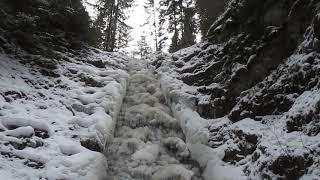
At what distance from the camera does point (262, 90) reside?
900 cm

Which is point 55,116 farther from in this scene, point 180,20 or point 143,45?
point 143,45

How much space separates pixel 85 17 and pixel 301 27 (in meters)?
9.89

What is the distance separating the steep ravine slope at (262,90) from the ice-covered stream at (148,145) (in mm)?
736

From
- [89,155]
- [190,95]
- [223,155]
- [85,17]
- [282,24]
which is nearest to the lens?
[89,155]

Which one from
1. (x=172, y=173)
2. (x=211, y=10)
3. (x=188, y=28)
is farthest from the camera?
(x=188, y=28)

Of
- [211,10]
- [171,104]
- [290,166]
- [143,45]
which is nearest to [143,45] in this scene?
[143,45]

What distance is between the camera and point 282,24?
9.55m

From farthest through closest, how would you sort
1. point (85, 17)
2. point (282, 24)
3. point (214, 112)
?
point (85, 17)
point (214, 112)
point (282, 24)

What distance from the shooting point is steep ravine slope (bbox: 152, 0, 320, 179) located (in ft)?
22.5

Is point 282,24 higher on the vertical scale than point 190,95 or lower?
higher

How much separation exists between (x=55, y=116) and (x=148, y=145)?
2.62 m

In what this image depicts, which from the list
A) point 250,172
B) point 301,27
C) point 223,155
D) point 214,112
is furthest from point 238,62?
point 250,172

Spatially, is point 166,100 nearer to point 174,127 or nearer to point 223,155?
point 174,127

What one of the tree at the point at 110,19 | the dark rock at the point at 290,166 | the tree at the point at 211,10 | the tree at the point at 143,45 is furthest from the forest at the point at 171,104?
the tree at the point at 143,45
